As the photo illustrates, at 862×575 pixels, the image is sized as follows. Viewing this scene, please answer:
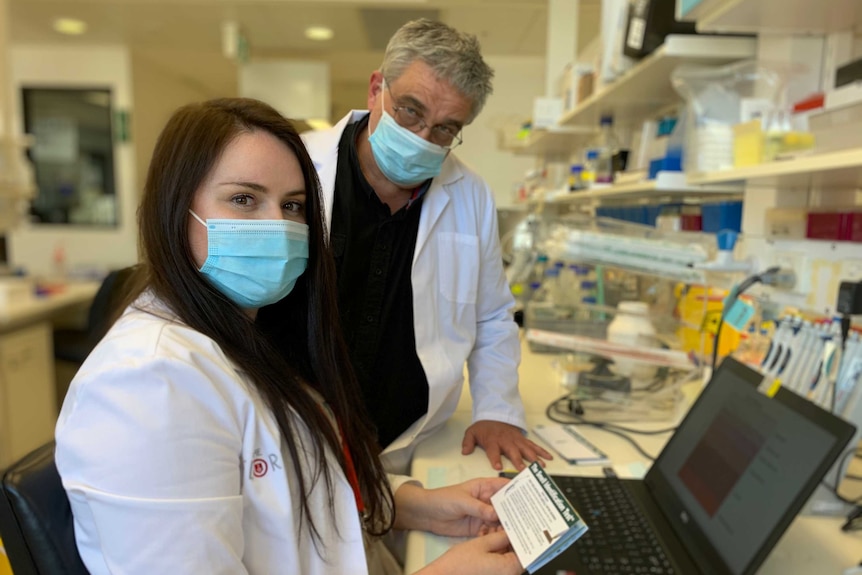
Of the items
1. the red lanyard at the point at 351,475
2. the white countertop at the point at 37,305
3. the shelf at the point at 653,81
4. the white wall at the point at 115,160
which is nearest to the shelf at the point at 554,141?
the shelf at the point at 653,81

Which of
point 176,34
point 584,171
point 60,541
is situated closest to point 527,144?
point 584,171

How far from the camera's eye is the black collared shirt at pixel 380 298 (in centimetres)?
118

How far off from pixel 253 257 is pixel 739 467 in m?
0.78

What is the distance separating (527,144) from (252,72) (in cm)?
163

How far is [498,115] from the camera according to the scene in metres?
1.39

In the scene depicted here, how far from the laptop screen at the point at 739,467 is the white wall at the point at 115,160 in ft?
16.4

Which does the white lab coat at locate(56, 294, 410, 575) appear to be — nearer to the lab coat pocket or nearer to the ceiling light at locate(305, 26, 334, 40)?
the lab coat pocket

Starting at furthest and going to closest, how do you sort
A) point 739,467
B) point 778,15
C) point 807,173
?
point 778,15
point 807,173
point 739,467

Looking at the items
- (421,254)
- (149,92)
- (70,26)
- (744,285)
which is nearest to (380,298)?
(421,254)

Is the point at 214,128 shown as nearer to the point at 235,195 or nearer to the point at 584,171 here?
the point at 235,195

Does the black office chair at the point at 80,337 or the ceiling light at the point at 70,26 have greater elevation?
the ceiling light at the point at 70,26

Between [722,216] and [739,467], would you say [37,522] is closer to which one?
[739,467]

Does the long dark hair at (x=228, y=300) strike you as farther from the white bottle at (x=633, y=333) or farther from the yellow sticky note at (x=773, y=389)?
the white bottle at (x=633, y=333)

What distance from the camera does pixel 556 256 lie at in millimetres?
1771
